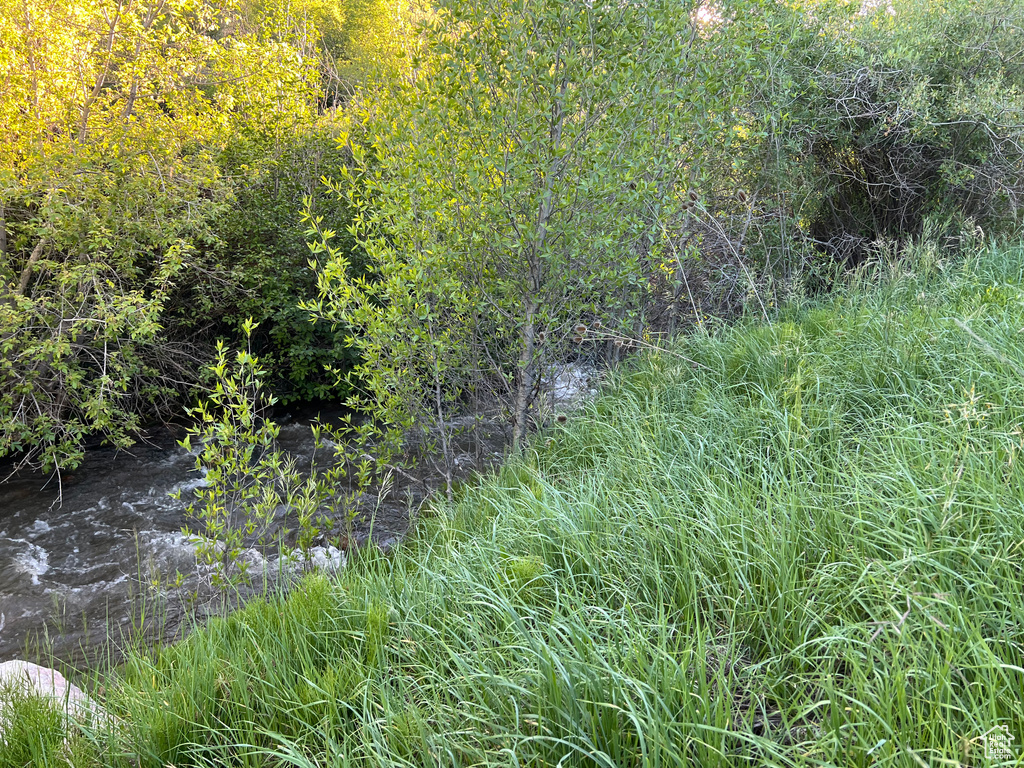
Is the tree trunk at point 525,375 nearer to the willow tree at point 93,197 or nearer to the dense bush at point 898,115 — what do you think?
the dense bush at point 898,115

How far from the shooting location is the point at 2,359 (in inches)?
246

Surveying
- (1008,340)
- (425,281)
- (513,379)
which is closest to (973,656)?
(1008,340)

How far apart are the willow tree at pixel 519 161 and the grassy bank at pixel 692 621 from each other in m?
1.69

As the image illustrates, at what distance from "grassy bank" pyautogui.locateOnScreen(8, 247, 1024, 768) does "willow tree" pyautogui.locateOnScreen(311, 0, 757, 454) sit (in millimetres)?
1695

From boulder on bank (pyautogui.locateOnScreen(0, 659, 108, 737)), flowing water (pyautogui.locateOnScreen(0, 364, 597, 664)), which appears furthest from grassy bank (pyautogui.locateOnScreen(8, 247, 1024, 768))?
flowing water (pyautogui.locateOnScreen(0, 364, 597, 664))

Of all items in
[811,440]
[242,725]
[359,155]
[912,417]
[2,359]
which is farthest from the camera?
[2,359]

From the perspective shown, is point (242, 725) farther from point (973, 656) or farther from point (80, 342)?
point (80, 342)

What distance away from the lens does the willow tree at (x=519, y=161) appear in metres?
4.48

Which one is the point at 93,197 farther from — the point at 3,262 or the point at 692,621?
the point at 692,621

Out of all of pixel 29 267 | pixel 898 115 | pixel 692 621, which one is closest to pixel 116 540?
pixel 29 267

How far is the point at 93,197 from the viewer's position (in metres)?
6.94

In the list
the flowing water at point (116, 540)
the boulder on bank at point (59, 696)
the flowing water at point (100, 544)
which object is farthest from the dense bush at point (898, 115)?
the boulder on bank at point (59, 696)

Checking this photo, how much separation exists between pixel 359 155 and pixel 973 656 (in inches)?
173

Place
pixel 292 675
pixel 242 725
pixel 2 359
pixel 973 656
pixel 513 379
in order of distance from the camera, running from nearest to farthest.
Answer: pixel 973 656 < pixel 242 725 < pixel 292 675 < pixel 513 379 < pixel 2 359
